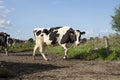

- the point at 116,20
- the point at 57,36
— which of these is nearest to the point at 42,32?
the point at 57,36

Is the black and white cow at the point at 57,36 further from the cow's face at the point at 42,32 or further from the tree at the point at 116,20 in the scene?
the tree at the point at 116,20

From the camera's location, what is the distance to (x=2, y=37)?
30406 mm

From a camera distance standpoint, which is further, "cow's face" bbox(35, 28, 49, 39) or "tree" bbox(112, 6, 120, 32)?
"tree" bbox(112, 6, 120, 32)

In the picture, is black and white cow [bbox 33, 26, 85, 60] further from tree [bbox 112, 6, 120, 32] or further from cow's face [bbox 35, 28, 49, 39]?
tree [bbox 112, 6, 120, 32]

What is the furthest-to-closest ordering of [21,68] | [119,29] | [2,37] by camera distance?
[119,29]
[2,37]
[21,68]

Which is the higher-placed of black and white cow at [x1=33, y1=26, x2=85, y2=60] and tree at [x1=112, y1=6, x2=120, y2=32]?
tree at [x1=112, y1=6, x2=120, y2=32]

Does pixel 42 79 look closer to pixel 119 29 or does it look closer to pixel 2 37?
pixel 2 37

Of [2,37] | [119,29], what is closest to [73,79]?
[2,37]

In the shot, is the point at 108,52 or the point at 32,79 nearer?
the point at 32,79

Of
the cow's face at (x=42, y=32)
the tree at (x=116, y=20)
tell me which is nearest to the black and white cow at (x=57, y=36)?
the cow's face at (x=42, y=32)

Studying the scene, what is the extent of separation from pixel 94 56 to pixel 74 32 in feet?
7.33

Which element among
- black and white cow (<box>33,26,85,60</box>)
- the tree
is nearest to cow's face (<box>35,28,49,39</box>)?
black and white cow (<box>33,26,85,60</box>)

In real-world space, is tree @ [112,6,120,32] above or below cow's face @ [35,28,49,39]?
above

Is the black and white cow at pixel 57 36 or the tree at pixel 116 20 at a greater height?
the tree at pixel 116 20
